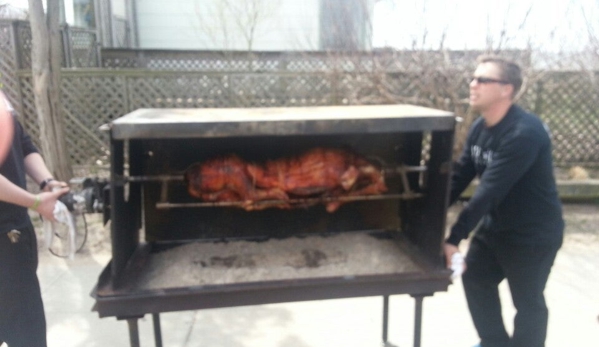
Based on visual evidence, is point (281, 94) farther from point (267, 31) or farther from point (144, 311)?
point (144, 311)

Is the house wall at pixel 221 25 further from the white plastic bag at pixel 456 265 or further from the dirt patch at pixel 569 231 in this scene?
the white plastic bag at pixel 456 265

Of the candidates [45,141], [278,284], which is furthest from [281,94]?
[278,284]

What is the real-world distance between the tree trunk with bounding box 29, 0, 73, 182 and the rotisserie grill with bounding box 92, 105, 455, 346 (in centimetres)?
302

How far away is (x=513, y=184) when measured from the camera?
200 centimetres

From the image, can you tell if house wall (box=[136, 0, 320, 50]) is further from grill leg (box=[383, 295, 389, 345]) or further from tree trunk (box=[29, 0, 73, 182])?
grill leg (box=[383, 295, 389, 345])

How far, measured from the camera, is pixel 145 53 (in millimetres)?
8367

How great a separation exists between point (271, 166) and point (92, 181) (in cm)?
80

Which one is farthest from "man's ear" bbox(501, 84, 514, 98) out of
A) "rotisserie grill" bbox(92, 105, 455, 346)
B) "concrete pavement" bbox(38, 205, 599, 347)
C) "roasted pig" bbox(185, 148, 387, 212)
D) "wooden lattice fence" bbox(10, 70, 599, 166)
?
"wooden lattice fence" bbox(10, 70, 599, 166)

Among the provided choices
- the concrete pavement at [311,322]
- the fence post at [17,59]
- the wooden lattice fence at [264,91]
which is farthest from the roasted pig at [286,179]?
the fence post at [17,59]

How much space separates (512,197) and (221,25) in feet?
27.2

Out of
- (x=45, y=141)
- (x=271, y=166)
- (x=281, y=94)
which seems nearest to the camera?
(x=271, y=166)

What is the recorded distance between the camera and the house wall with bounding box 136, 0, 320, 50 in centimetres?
931

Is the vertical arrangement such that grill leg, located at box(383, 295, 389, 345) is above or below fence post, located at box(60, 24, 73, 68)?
below

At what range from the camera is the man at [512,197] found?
6.44ft
